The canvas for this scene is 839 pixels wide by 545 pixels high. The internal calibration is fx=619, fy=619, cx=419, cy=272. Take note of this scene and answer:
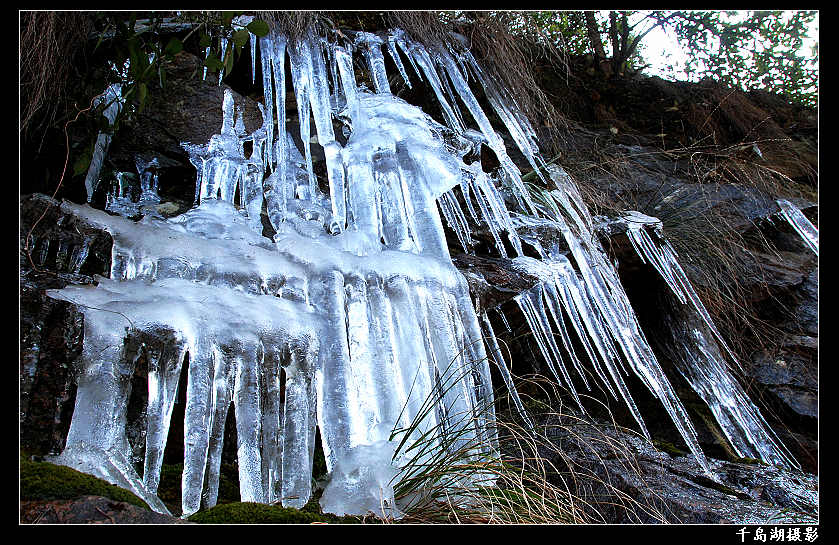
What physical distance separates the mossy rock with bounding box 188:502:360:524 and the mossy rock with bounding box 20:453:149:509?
143mm

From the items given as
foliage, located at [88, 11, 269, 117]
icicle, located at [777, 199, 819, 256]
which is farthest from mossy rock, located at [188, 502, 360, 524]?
icicle, located at [777, 199, 819, 256]

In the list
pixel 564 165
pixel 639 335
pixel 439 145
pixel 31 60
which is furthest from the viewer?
pixel 564 165

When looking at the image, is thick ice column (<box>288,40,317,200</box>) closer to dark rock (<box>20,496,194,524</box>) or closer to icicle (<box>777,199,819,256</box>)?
dark rock (<box>20,496,194,524</box>)

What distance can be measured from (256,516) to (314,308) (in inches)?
28.3

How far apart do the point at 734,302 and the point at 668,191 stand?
0.89m

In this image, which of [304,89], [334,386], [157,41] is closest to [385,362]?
[334,386]

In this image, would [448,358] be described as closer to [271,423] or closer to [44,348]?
[271,423]

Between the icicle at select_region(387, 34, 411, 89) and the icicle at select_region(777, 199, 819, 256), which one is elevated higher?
the icicle at select_region(387, 34, 411, 89)

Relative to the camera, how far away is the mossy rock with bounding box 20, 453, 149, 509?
124 centimetres

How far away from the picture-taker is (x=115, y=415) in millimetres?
1580

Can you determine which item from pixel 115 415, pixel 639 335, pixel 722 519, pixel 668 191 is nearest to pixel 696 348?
pixel 639 335

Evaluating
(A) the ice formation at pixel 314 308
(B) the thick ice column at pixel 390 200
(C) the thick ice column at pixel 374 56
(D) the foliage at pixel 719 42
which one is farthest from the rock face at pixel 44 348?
(D) the foliage at pixel 719 42

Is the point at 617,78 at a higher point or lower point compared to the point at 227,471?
higher

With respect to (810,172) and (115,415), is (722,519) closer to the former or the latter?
(115,415)
